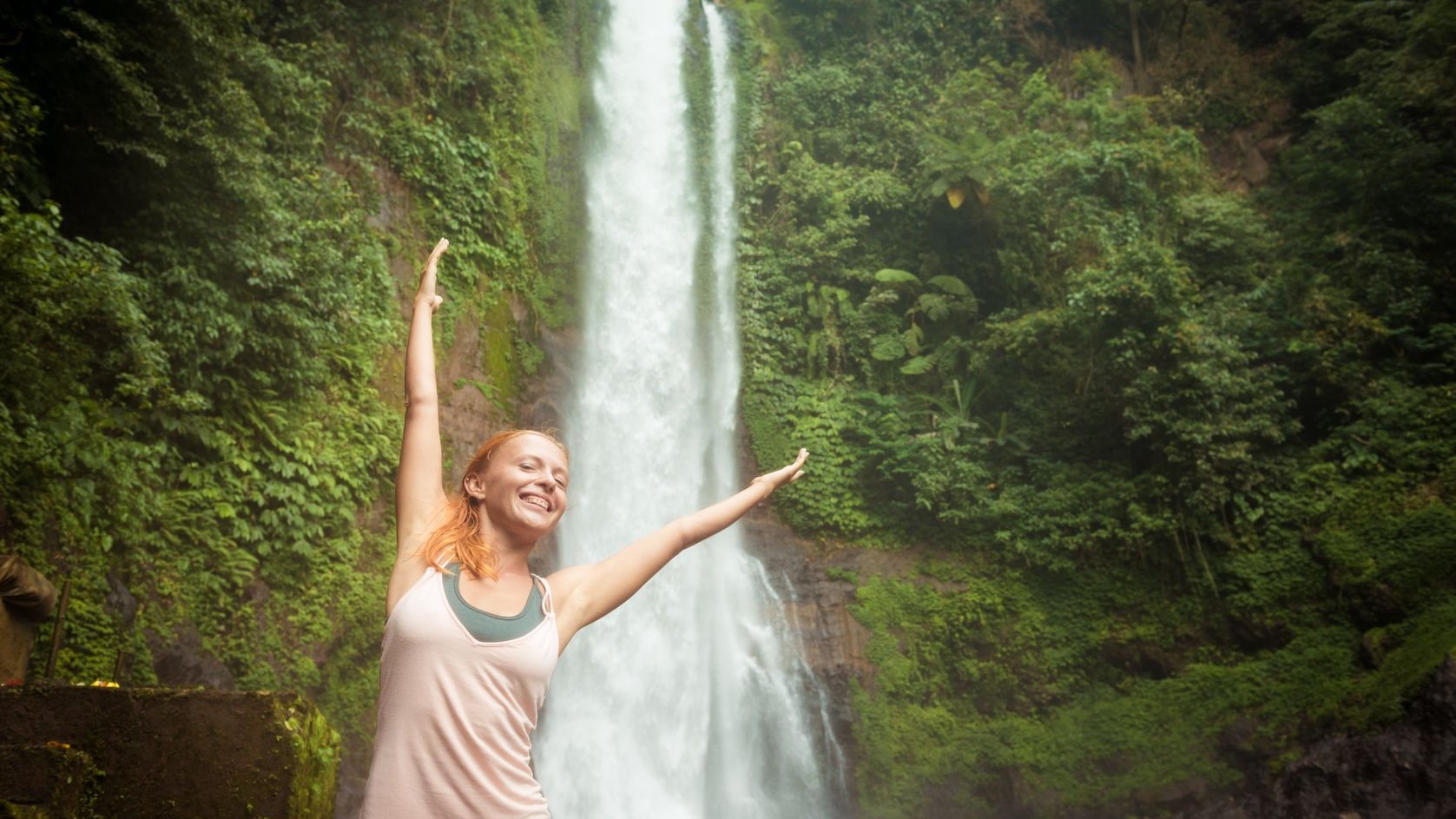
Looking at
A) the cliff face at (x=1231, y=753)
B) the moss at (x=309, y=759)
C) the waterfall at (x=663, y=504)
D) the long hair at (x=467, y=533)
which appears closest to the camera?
the long hair at (x=467, y=533)

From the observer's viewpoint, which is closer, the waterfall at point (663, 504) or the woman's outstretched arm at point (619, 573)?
the woman's outstretched arm at point (619, 573)

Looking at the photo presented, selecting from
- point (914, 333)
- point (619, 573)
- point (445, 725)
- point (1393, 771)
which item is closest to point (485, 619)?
point (445, 725)

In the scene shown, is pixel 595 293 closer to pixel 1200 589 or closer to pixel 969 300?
pixel 969 300

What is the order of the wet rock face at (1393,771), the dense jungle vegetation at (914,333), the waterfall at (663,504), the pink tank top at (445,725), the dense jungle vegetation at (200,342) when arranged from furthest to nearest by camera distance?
the waterfall at (663,504) → the wet rock face at (1393,771) → the dense jungle vegetation at (914,333) → the dense jungle vegetation at (200,342) → the pink tank top at (445,725)

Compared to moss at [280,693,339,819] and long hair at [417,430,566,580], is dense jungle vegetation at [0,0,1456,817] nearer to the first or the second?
moss at [280,693,339,819]

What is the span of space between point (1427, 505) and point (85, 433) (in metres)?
11.6

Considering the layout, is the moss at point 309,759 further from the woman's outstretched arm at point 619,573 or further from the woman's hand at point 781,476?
the woman's hand at point 781,476

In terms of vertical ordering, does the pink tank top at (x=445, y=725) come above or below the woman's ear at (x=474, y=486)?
below

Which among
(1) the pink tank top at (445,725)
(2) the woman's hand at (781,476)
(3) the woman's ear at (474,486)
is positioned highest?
(2) the woman's hand at (781,476)

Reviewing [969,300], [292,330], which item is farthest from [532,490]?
[969,300]

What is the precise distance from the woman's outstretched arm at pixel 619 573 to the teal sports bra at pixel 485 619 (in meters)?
0.10

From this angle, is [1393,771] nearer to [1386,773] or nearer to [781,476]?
[1386,773]

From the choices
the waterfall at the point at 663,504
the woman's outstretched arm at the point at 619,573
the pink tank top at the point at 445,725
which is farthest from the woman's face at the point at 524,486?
the waterfall at the point at 663,504

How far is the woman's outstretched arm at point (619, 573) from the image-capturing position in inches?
62.4
